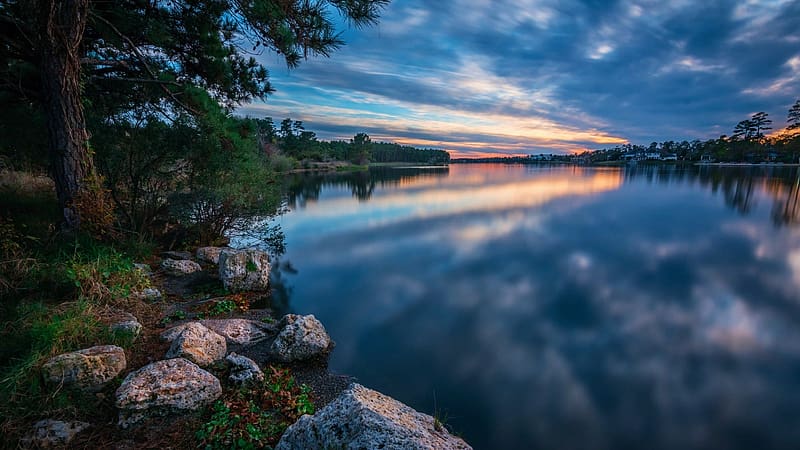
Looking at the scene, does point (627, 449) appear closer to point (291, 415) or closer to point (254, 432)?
point (291, 415)

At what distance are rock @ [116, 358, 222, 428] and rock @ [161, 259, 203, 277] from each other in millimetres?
5936

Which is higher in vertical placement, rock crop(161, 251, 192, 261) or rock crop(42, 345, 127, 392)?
rock crop(42, 345, 127, 392)

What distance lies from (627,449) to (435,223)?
16793 mm

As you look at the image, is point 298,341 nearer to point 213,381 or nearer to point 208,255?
point 213,381

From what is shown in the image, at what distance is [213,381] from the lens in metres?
4.13

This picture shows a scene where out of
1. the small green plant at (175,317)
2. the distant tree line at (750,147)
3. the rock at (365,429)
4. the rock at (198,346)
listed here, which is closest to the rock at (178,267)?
the small green plant at (175,317)

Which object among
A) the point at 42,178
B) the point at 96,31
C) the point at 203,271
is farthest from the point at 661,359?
the point at 42,178

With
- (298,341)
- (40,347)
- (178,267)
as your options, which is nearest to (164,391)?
(40,347)

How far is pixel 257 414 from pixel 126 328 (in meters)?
2.54

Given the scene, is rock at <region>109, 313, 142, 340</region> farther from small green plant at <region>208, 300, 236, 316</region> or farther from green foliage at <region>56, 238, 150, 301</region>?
small green plant at <region>208, 300, 236, 316</region>

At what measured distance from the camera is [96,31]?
7.23 m

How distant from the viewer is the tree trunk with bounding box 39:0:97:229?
536 centimetres

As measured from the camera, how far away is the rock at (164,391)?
3.56 m

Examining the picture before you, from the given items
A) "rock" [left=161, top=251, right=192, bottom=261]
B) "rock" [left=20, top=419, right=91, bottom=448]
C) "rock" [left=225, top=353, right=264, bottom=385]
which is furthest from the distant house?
"rock" [left=20, top=419, right=91, bottom=448]
